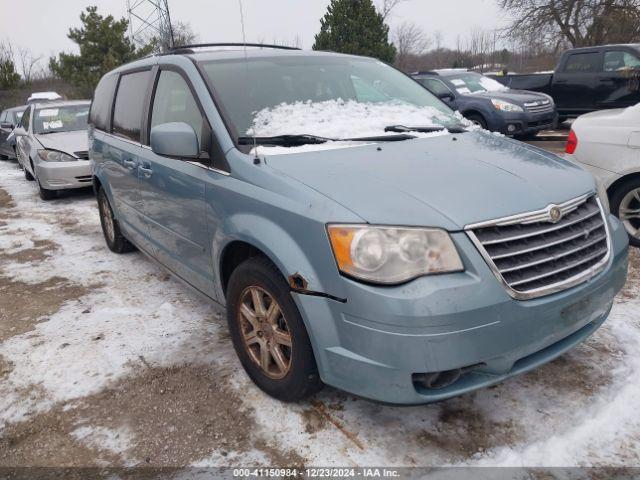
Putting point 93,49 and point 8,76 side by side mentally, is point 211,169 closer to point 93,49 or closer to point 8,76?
point 93,49

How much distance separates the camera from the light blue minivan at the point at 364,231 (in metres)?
2.01

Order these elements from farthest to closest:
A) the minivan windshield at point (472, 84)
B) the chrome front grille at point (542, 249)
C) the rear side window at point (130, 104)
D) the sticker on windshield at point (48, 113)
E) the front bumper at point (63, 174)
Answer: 1. the minivan windshield at point (472, 84)
2. the sticker on windshield at point (48, 113)
3. the front bumper at point (63, 174)
4. the rear side window at point (130, 104)
5. the chrome front grille at point (542, 249)

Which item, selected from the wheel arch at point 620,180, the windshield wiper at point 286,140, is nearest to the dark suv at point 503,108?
the wheel arch at point 620,180

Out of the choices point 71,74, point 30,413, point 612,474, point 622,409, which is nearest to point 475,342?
point 612,474

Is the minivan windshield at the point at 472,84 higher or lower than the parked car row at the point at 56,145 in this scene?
higher

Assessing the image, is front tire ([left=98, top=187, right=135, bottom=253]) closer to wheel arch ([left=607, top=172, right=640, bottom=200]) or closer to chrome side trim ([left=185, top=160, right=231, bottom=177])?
chrome side trim ([left=185, top=160, right=231, bottom=177])

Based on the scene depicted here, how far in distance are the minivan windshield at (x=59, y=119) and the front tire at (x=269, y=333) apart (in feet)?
25.1

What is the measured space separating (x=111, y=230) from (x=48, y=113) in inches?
206

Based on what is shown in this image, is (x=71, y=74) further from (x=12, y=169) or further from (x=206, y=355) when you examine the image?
(x=206, y=355)

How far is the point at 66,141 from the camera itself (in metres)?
8.35

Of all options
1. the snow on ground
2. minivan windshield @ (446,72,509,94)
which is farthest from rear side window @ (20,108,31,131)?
minivan windshield @ (446,72,509,94)

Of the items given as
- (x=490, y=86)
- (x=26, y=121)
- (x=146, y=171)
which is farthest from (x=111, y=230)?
(x=490, y=86)

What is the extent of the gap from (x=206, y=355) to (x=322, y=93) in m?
1.79

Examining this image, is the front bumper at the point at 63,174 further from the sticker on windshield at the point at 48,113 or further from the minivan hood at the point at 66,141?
the sticker on windshield at the point at 48,113
